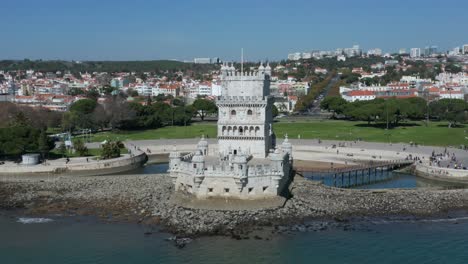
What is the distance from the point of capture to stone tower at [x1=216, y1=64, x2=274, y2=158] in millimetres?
40656

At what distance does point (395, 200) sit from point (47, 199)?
26.4m

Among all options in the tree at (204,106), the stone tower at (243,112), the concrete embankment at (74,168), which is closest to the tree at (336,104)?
the tree at (204,106)

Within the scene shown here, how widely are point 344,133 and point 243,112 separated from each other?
41.4 m

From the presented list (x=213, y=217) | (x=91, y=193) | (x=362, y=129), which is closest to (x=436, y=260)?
(x=213, y=217)

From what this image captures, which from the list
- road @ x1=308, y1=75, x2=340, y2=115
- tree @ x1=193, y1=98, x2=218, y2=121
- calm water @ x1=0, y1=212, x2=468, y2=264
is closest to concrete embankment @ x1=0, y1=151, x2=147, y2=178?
calm water @ x1=0, y1=212, x2=468, y2=264

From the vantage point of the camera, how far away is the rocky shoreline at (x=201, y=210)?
33844mm

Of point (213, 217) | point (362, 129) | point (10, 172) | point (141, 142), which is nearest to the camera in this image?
point (213, 217)

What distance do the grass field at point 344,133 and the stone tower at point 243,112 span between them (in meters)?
35.0

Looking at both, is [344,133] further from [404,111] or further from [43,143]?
[43,143]

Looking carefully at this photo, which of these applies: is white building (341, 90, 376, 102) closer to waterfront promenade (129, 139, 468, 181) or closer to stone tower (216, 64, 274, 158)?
waterfront promenade (129, 139, 468, 181)

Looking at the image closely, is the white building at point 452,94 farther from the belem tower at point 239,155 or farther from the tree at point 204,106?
the belem tower at point 239,155

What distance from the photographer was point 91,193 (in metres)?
42.4

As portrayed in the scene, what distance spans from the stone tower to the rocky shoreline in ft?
16.2

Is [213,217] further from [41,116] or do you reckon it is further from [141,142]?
[41,116]
